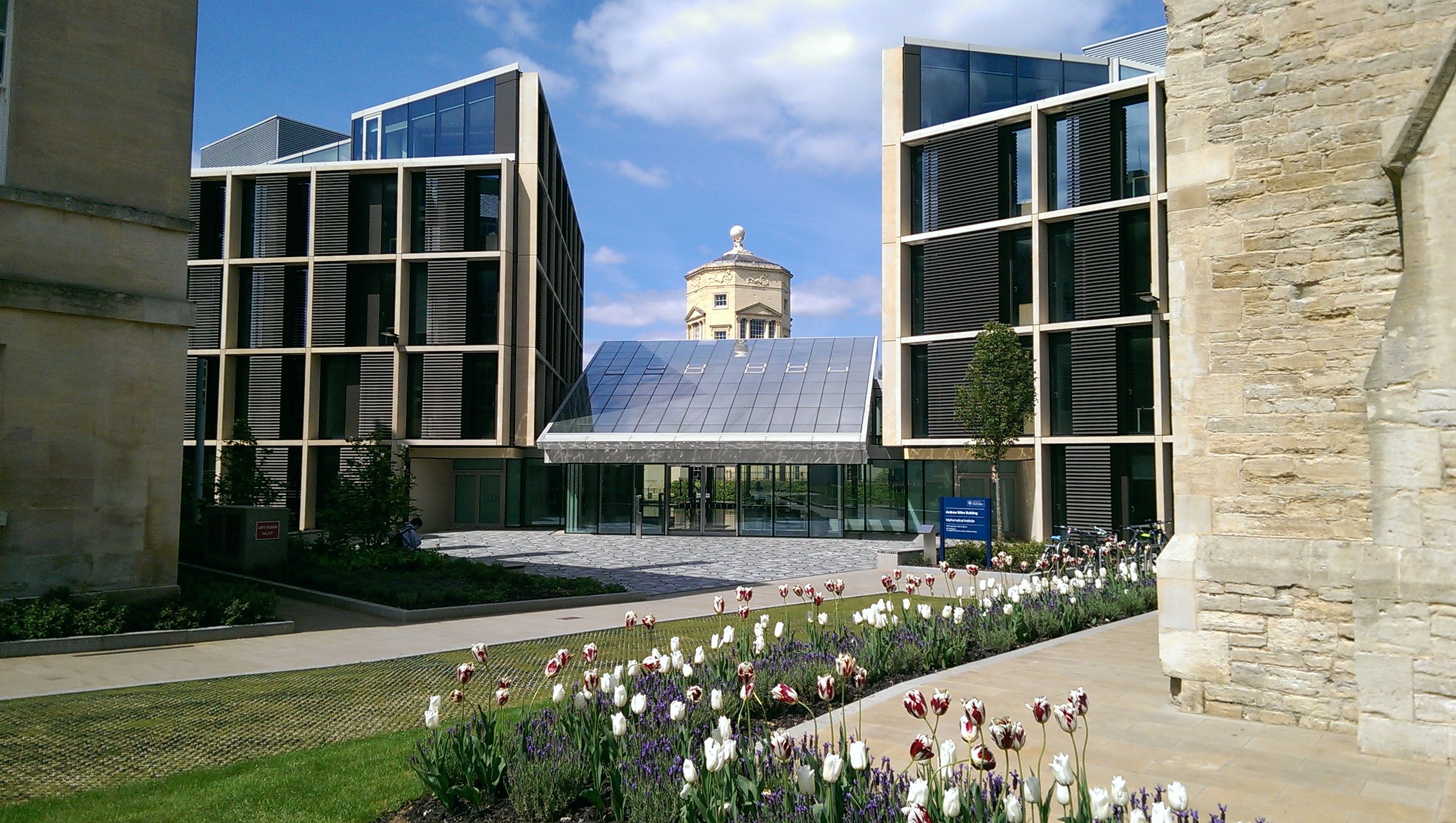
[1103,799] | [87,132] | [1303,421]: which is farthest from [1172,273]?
[87,132]

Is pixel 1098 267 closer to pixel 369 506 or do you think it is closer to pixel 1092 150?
pixel 1092 150

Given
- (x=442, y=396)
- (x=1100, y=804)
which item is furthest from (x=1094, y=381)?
(x=1100, y=804)

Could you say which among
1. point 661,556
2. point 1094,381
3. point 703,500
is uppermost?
point 1094,381

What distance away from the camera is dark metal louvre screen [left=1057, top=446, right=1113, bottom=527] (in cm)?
2891

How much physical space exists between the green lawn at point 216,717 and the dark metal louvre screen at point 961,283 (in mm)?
23059

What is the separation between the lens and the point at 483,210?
36281mm

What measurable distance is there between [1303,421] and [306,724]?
851cm

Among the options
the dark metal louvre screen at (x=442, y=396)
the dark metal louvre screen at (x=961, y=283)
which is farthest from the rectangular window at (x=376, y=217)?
the dark metal louvre screen at (x=961, y=283)

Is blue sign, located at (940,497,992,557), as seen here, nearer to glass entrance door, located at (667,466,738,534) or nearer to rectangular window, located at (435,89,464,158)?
glass entrance door, located at (667,466,738,534)

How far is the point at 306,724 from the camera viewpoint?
7.89 m

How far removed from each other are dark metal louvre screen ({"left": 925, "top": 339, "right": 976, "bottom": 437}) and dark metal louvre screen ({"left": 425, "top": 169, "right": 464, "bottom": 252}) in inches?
708

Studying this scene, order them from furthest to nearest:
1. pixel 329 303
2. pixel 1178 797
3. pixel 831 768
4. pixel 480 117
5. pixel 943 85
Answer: pixel 480 117
pixel 329 303
pixel 943 85
pixel 831 768
pixel 1178 797

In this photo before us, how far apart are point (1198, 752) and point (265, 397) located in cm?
3639

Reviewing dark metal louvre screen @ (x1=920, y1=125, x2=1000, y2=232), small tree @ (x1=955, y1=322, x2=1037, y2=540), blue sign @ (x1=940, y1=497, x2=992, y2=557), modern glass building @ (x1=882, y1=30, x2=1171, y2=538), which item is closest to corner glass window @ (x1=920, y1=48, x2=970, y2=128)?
modern glass building @ (x1=882, y1=30, x2=1171, y2=538)
